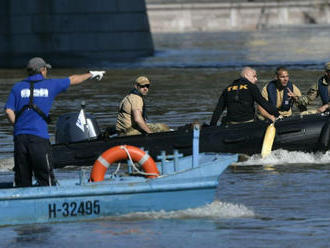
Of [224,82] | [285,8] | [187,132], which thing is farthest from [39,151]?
[285,8]

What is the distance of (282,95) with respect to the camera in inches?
687

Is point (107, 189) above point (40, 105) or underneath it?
underneath

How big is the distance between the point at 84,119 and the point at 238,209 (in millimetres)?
4838

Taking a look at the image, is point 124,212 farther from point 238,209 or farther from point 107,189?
point 238,209

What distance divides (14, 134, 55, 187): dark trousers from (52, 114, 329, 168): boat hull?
4762 mm

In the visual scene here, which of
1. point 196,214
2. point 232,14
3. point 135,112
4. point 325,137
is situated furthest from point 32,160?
point 232,14

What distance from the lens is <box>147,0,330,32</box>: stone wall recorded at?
116m

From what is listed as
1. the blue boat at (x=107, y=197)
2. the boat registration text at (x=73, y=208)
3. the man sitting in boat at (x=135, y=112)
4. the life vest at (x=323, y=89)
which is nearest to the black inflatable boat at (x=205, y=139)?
the man sitting in boat at (x=135, y=112)

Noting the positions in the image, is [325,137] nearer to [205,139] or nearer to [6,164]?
[205,139]

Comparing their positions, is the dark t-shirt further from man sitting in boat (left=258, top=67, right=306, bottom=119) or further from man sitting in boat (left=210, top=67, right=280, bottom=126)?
man sitting in boat (left=258, top=67, right=306, bottom=119)

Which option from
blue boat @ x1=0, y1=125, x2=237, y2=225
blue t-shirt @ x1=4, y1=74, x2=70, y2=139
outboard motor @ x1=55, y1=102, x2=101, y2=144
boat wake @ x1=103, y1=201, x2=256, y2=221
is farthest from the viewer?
outboard motor @ x1=55, y1=102, x2=101, y2=144

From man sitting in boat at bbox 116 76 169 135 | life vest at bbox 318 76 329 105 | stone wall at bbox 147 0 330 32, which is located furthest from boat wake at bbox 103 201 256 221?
stone wall at bbox 147 0 330 32

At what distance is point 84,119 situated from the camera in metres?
16.8

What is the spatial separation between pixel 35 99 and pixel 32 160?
65cm
